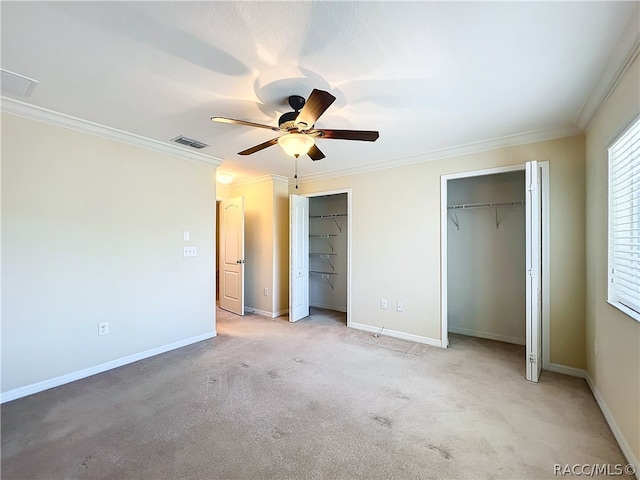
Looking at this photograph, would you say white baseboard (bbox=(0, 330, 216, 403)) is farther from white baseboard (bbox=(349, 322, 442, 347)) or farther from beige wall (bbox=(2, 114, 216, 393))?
white baseboard (bbox=(349, 322, 442, 347))

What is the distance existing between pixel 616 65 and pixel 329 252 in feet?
14.4

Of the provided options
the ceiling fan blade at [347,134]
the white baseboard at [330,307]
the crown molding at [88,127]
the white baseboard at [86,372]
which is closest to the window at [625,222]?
the ceiling fan blade at [347,134]

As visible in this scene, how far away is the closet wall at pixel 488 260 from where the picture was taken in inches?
147

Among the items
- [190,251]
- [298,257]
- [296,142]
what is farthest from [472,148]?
[190,251]

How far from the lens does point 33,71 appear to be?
1.91 m

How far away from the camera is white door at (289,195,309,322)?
15.2 feet

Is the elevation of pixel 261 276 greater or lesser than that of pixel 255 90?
lesser

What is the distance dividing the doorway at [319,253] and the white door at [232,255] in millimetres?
859

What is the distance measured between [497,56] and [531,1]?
395 millimetres

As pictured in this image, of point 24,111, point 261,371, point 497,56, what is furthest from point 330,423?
point 24,111

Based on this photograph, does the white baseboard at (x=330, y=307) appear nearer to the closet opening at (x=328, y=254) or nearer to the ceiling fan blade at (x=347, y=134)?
the closet opening at (x=328, y=254)

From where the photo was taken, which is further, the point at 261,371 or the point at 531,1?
the point at 261,371

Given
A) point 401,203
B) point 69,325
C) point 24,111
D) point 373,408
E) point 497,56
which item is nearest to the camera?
point 497,56

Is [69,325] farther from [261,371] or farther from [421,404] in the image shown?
[421,404]
